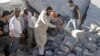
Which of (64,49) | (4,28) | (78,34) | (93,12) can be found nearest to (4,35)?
(4,28)

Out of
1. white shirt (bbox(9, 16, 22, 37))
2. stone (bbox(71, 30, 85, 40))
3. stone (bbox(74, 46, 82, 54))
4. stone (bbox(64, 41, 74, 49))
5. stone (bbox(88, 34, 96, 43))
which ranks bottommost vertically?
stone (bbox(74, 46, 82, 54))

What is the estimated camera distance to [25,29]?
447 inches

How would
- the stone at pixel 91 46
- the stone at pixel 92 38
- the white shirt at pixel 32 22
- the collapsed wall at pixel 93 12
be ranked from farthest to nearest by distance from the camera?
the collapsed wall at pixel 93 12, the stone at pixel 92 38, the stone at pixel 91 46, the white shirt at pixel 32 22

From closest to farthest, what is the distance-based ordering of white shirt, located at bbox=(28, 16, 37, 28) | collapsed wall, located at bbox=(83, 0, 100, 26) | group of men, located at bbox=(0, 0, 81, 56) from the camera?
group of men, located at bbox=(0, 0, 81, 56) < white shirt, located at bbox=(28, 16, 37, 28) < collapsed wall, located at bbox=(83, 0, 100, 26)

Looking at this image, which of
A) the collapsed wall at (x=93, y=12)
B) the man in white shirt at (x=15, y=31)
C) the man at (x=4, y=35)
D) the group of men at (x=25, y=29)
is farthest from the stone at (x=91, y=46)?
the man at (x=4, y=35)

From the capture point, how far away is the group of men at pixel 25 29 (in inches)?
396

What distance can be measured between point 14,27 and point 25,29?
47.4 inches

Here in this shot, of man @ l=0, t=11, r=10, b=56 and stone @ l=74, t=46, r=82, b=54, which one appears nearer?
man @ l=0, t=11, r=10, b=56

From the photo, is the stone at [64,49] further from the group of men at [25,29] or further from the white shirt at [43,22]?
the white shirt at [43,22]

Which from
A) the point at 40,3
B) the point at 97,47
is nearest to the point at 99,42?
the point at 97,47

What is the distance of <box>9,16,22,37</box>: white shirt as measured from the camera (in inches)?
399

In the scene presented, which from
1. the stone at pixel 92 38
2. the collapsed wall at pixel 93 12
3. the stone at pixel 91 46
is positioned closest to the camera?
the stone at pixel 91 46

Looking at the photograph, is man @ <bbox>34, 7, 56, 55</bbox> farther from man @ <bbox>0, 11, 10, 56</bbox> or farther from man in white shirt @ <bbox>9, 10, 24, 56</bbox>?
man @ <bbox>0, 11, 10, 56</bbox>

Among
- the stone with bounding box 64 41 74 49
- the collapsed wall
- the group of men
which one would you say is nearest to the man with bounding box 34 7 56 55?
the group of men
